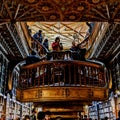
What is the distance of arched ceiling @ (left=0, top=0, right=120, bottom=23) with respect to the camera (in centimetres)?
486

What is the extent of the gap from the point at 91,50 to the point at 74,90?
5.60 metres

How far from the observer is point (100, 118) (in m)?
10.4

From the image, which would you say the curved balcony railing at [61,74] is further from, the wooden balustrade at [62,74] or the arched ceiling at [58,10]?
the arched ceiling at [58,10]

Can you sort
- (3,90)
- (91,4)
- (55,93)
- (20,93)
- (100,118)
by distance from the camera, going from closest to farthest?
(91,4) < (55,93) < (20,93) < (3,90) < (100,118)

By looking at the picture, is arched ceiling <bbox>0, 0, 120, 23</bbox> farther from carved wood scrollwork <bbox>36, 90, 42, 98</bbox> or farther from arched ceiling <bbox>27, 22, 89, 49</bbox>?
arched ceiling <bbox>27, 22, 89, 49</bbox>

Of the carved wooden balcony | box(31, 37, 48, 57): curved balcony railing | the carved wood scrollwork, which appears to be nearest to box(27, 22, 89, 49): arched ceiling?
box(31, 37, 48, 57): curved balcony railing

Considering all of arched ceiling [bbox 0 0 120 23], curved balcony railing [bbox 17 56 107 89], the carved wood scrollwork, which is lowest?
the carved wood scrollwork

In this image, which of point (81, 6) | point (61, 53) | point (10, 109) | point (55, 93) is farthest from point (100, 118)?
point (81, 6)

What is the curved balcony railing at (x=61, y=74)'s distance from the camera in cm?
557

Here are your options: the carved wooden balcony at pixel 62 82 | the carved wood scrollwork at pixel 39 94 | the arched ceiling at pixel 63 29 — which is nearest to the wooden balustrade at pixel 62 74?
the carved wooden balcony at pixel 62 82

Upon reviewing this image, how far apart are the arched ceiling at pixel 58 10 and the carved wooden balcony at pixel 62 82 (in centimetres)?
117

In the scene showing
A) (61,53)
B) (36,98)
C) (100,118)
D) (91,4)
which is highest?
(91,4)

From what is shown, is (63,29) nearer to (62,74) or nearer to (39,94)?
(62,74)

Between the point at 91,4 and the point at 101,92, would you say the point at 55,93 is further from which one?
the point at 91,4
